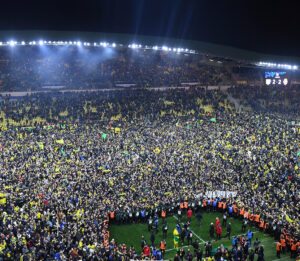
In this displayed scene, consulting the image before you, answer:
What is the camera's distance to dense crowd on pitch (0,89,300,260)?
728 inches

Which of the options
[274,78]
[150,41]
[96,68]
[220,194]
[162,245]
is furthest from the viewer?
[96,68]

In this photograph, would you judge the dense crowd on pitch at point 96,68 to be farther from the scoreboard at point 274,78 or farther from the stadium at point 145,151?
the scoreboard at point 274,78

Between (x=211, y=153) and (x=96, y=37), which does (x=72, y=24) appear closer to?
(x=96, y=37)

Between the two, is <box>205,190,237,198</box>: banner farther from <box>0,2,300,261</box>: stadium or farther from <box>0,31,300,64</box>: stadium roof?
<box>0,31,300,64</box>: stadium roof

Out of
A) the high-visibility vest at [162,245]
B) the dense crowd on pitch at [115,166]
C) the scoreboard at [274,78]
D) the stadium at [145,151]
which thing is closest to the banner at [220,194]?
the stadium at [145,151]

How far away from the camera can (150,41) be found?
159ft

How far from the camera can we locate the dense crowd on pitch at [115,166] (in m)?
18.5

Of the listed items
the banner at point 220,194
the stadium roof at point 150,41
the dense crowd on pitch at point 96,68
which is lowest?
the banner at point 220,194

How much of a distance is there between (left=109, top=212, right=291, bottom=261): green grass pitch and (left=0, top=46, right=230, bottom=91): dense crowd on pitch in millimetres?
26487

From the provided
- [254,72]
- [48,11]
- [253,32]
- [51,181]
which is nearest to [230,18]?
[253,32]

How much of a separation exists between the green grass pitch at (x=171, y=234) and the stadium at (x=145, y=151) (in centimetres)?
10

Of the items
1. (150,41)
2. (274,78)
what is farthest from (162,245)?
(150,41)

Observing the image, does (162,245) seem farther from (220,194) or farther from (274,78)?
(274,78)

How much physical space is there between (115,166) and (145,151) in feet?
12.4
